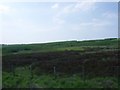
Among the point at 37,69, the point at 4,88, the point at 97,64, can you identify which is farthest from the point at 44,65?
the point at 4,88

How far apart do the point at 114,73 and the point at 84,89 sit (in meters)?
6.24

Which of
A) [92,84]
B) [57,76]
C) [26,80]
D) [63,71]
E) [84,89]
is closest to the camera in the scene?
[84,89]

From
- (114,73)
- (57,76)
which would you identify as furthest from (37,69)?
(114,73)

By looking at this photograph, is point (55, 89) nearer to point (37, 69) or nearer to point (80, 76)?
point (80, 76)

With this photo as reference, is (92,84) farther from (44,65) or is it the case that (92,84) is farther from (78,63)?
(44,65)

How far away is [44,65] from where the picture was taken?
34.7m

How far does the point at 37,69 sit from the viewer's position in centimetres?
3306

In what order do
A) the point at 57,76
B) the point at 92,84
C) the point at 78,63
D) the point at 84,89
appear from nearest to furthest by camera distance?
the point at 84,89
the point at 92,84
the point at 57,76
the point at 78,63

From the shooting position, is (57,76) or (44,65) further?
(44,65)

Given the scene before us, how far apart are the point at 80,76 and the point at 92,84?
3.80 metres

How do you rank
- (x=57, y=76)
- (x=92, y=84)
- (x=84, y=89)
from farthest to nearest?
(x=57, y=76), (x=92, y=84), (x=84, y=89)

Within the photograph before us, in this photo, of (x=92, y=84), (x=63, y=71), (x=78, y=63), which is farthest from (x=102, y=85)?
(x=78, y=63)

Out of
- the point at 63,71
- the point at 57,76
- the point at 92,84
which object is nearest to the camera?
the point at 92,84

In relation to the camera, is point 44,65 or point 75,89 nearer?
point 75,89
